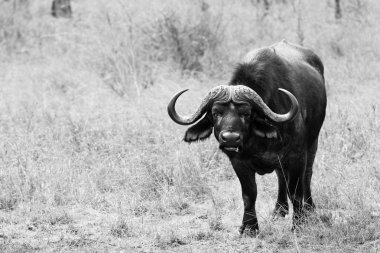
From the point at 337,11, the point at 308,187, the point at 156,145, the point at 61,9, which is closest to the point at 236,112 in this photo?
the point at 308,187

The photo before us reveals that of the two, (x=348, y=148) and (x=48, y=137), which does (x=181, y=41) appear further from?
(x=348, y=148)

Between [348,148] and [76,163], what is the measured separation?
2.63 m

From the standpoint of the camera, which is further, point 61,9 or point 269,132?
point 61,9

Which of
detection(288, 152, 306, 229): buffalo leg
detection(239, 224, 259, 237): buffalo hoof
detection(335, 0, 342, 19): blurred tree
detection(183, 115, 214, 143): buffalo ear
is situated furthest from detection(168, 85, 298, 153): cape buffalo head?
detection(335, 0, 342, 19): blurred tree

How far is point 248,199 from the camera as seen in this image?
17.1 ft

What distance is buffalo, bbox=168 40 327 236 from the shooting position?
4668 millimetres

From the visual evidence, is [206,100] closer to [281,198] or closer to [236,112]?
[236,112]

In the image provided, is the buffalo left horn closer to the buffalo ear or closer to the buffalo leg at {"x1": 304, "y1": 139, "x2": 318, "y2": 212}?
the buffalo ear

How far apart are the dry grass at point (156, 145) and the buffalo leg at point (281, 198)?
121 mm

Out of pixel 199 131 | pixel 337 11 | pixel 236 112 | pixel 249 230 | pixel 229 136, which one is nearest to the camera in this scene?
pixel 229 136

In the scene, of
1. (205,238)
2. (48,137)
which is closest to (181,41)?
(48,137)

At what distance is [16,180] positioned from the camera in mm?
6203

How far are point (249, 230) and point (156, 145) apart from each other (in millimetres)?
2283

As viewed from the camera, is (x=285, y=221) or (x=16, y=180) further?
(x=16, y=180)
